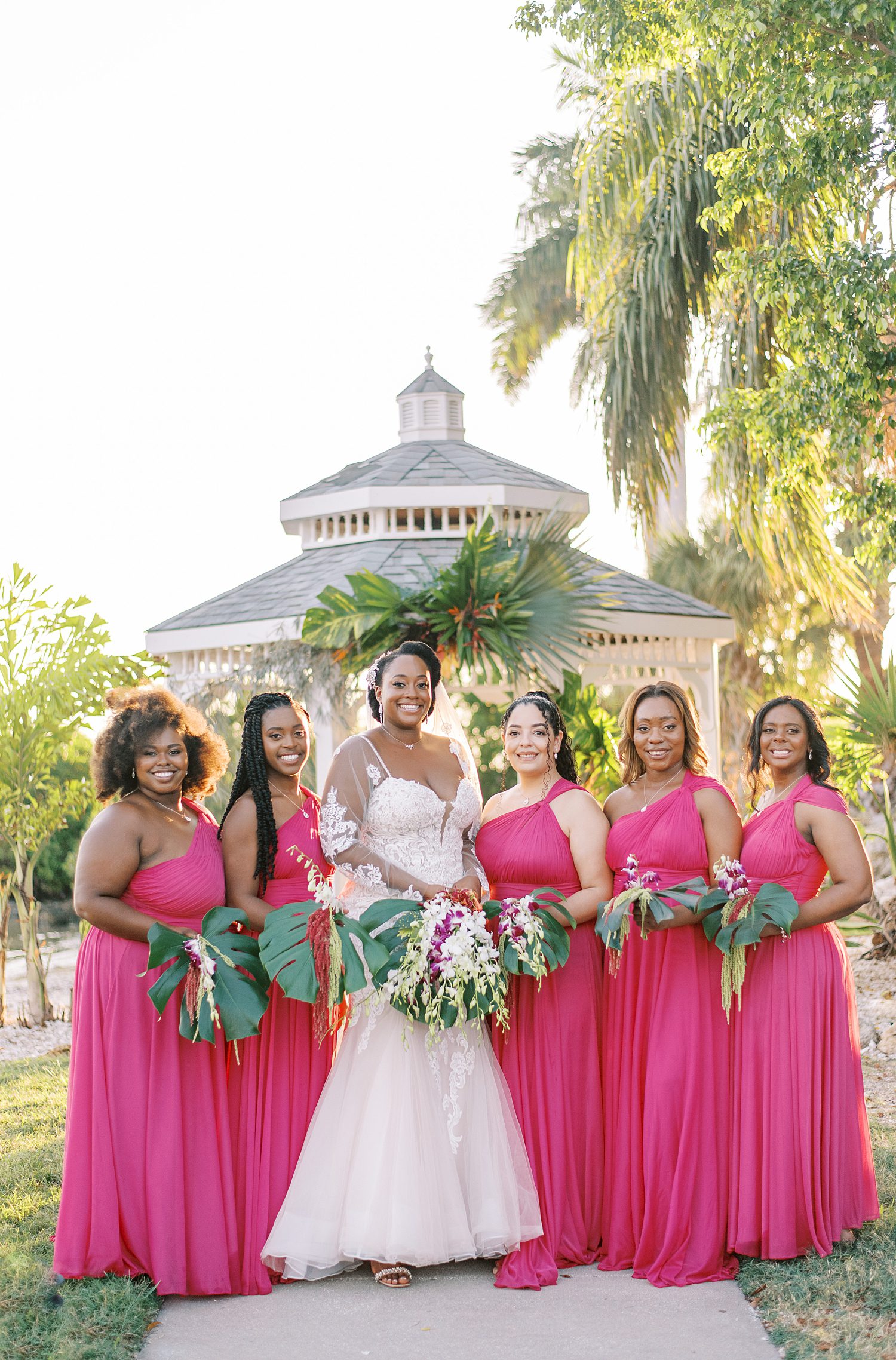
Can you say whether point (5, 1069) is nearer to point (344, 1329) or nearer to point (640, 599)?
point (344, 1329)

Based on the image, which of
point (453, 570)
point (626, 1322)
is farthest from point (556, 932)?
point (453, 570)

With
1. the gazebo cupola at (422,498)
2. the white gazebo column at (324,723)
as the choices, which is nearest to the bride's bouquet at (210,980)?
the white gazebo column at (324,723)

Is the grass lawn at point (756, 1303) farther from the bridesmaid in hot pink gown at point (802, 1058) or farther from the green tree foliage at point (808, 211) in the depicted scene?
the green tree foliage at point (808, 211)

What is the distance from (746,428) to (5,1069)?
24.1 ft

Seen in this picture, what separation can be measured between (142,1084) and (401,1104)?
96 centimetres

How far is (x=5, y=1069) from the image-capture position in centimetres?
1015

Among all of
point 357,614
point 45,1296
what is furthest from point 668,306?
point 45,1296

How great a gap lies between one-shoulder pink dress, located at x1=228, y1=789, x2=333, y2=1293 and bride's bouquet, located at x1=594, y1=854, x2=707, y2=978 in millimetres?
1130

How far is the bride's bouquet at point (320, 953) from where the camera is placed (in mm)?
4918

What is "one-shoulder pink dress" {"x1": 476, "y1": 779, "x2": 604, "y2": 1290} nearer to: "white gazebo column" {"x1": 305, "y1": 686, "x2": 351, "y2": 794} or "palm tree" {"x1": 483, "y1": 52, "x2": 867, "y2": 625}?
"palm tree" {"x1": 483, "y1": 52, "x2": 867, "y2": 625}

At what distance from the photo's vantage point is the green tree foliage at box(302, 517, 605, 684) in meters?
10.4

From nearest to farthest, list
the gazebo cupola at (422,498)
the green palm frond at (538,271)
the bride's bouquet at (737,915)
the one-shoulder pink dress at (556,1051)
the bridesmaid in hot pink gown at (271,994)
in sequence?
the bride's bouquet at (737,915)
the bridesmaid in hot pink gown at (271,994)
the one-shoulder pink dress at (556,1051)
the gazebo cupola at (422,498)
the green palm frond at (538,271)

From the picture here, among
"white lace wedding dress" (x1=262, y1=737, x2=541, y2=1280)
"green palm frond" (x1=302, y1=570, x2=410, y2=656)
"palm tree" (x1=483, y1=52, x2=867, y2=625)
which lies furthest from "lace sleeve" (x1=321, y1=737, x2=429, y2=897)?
"palm tree" (x1=483, y1=52, x2=867, y2=625)

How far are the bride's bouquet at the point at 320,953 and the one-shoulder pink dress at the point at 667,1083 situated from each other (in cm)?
105
